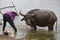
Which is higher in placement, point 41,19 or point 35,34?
point 41,19

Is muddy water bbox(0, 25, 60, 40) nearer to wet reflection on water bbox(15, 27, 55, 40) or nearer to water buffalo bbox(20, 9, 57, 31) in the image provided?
wet reflection on water bbox(15, 27, 55, 40)

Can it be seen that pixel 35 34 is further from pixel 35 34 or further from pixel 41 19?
pixel 41 19

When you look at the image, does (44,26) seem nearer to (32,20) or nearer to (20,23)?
(32,20)

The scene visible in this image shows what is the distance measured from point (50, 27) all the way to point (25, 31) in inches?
48.9

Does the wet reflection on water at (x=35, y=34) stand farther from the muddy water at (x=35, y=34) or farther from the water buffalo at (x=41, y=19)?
the water buffalo at (x=41, y=19)

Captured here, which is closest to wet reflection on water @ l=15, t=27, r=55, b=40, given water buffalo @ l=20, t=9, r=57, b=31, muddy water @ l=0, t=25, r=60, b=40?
muddy water @ l=0, t=25, r=60, b=40

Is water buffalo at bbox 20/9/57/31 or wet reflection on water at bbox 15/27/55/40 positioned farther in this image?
water buffalo at bbox 20/9/57/31

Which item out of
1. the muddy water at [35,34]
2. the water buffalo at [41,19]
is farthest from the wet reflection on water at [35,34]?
the water buffalo at [41,19]

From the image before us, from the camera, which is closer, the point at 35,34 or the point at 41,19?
the point at 35,34

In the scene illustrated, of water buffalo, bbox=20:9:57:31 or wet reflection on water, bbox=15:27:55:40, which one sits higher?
water buffalo, bbox=20:9:57:31

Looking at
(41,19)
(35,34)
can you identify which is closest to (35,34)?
(35,34)

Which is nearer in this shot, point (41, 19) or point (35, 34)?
point (35, 34)

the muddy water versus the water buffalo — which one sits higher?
the water buffalo

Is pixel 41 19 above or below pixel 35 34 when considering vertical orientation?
above
